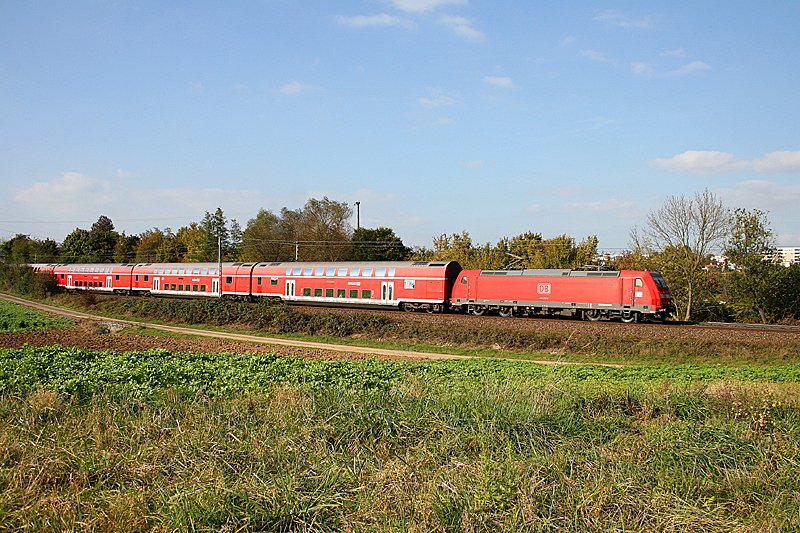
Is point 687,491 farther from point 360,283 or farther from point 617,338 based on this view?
point 360,283

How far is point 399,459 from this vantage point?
6684 mm

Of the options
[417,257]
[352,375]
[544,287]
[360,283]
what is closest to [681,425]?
[352,375]

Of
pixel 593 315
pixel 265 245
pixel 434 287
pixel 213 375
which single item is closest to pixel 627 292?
pixel 593 315

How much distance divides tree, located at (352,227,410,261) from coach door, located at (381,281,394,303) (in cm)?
3820

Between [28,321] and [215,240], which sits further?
[215,240]

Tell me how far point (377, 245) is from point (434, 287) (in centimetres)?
4159

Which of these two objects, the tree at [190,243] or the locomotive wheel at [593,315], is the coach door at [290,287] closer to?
the locomotive wheel at [593,315]

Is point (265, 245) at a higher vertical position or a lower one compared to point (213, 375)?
higher

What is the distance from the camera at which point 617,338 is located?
2580cm

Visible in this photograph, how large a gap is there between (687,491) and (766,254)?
1619 inches

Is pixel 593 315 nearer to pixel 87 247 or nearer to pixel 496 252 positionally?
pixel 496 252

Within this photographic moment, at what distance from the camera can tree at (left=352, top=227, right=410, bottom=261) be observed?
3095 inches

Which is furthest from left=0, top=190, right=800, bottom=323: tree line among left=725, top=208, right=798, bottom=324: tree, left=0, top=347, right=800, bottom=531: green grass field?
left=0, top=347, right=800, bottom=531: green grass field

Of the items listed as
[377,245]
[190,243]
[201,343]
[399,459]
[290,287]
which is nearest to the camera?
[399,459]
